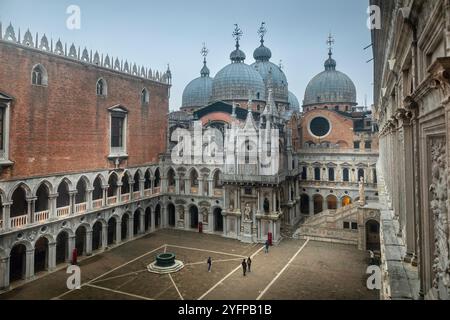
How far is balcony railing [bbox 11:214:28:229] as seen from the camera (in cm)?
2336

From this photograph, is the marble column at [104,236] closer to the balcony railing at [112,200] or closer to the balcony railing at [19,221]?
the balcony railing at [112,200]

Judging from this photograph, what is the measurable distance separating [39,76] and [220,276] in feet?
64.9

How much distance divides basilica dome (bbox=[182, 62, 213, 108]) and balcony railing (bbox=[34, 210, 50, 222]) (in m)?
36.0

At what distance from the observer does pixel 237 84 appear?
48250mm

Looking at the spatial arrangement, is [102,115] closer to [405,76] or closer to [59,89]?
[59,89]

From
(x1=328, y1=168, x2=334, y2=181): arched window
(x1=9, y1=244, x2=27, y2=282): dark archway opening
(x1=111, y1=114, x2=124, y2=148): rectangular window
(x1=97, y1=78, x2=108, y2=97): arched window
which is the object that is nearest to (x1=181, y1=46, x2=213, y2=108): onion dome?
(x1=328, y1=168, x2=334, y2=181): arched window

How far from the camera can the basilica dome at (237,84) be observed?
48.1 m

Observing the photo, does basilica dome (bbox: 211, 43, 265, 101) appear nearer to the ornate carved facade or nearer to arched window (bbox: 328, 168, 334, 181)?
arched window (bbox: 328, 168, 334, 181)

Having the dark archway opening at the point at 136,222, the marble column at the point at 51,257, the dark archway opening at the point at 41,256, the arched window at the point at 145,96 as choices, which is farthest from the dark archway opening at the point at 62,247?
the arched window at the point at 145,96

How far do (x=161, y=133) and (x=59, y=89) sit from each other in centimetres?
1426

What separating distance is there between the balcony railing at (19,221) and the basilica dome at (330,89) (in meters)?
43.5

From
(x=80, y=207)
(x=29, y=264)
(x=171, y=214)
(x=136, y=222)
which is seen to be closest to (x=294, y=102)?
(x=171, y=214)

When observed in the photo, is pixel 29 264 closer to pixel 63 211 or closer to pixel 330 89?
pixel 63 211

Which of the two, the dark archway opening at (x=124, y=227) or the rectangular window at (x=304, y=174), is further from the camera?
the rectangular window at (x=304, y=174)
